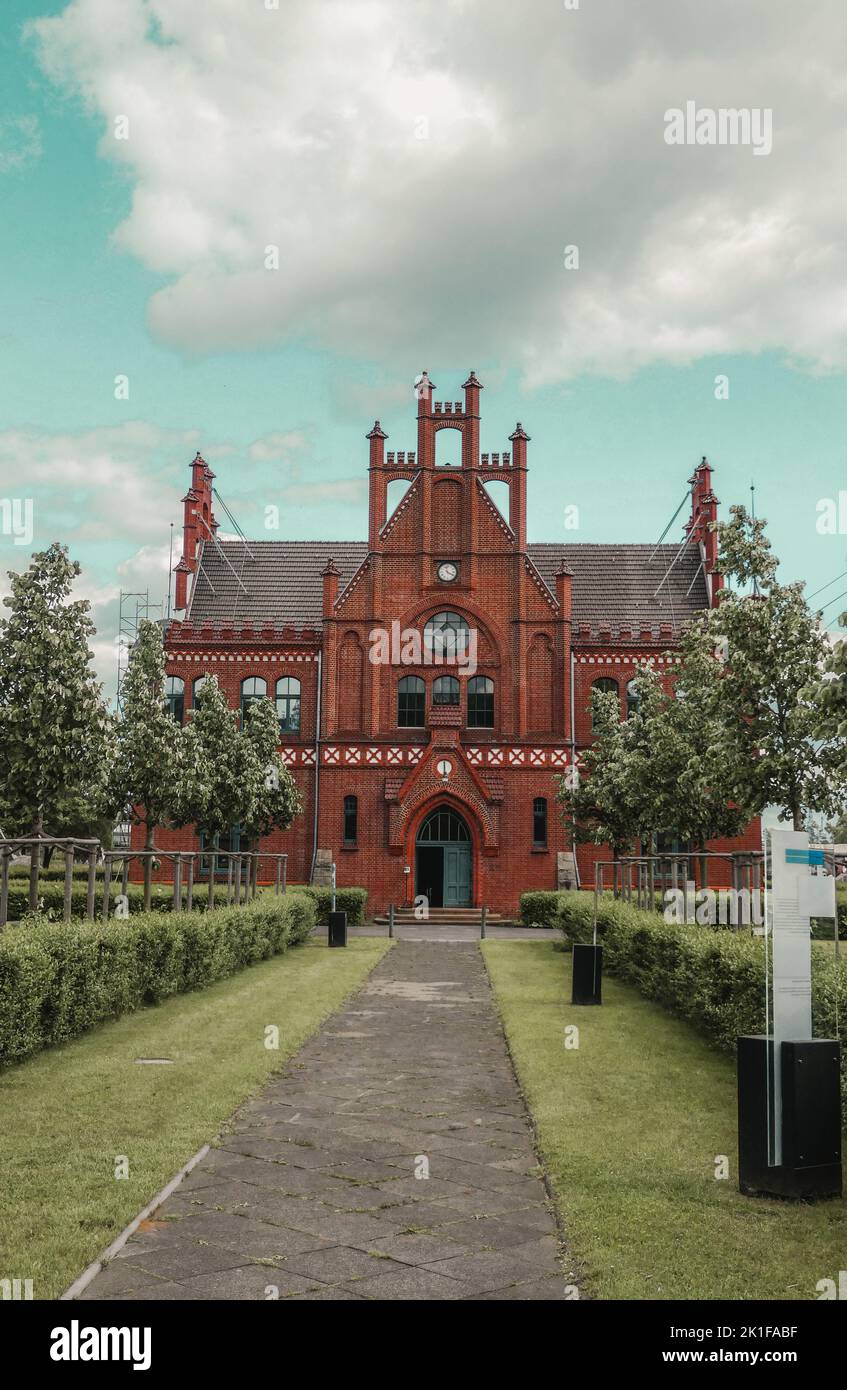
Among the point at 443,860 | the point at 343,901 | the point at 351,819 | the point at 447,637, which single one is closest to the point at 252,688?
the point at 351,819

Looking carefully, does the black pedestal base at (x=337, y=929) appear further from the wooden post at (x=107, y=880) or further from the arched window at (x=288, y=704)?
the arched window at (x=288, y=704)

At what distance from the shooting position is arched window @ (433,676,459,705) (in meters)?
41.6

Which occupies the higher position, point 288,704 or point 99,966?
point 288,704

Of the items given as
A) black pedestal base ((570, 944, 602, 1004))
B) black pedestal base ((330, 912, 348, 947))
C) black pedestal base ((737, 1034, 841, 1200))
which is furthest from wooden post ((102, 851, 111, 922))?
black pedestal base ((330, 912, 348, 947))

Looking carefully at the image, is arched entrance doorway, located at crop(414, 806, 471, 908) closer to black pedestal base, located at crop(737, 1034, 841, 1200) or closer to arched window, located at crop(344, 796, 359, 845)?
arched window, located at crop(344, 796, 359, 845)

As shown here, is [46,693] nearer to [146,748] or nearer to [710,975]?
[146,748]

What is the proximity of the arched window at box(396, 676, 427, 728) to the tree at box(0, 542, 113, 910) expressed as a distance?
62.0 ft

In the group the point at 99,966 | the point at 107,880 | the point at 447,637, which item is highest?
the point at 447,637

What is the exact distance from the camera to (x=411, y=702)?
137 ft

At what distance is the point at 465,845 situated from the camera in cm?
4041

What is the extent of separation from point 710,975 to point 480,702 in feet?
95.6

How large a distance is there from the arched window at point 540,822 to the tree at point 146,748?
16.6m

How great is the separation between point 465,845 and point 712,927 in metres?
24.6
